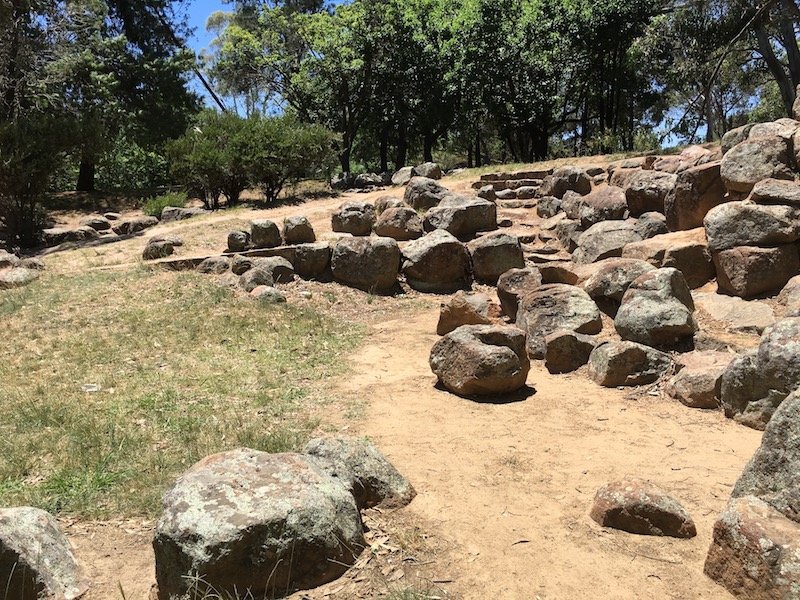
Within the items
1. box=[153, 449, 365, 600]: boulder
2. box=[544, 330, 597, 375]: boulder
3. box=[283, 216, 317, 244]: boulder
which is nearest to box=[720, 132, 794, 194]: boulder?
box=[544, 330, 597, 375]: boulder

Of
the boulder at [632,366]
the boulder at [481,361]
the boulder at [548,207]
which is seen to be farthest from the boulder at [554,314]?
the boulder at [548,207]

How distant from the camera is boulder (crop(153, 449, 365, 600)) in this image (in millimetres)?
2922

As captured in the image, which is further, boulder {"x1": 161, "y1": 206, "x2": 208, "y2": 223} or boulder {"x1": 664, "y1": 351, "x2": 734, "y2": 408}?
boulder {"x1": 161, "y1": 206, "x2": 208, "y2": 223}

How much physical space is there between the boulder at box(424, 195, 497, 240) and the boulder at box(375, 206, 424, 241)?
1.15 feet

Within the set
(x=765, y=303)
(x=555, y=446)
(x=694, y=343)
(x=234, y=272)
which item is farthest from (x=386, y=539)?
(x=234, y=272)

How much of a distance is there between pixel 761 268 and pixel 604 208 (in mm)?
4516

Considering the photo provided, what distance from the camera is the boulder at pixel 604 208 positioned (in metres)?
12.4

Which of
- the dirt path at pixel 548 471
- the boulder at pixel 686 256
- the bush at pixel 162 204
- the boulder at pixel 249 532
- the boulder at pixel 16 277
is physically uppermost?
the bush at pixel 162 204

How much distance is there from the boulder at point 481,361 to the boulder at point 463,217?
256 inches

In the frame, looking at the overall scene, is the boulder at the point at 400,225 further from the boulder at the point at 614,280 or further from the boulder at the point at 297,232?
the boulder at the point at 614,280

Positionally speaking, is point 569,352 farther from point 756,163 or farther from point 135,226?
point 135,226

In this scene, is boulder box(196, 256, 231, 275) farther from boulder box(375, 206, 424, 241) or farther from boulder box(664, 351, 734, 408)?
boulder box(664, 351, 734, 408)

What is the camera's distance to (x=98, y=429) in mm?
5281

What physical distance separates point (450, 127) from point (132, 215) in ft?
37.1
